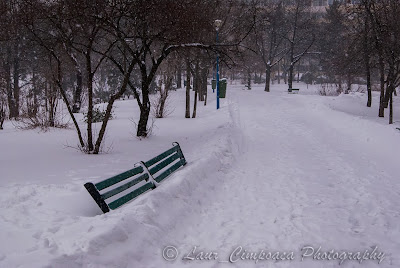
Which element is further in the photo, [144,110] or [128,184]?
[144,110]

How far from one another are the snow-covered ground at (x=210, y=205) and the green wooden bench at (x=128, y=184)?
7.7 inches

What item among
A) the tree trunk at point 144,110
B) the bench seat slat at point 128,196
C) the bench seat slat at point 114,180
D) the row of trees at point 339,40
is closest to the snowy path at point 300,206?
the bench seat slat at point 128,196

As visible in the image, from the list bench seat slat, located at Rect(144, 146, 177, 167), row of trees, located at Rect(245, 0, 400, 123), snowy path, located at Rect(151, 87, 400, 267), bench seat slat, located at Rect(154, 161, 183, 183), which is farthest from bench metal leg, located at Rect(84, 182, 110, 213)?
row of trees, located at Rect(245, 0, 400, 123)

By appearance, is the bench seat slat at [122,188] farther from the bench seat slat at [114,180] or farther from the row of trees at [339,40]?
the row of trees at [339,40]

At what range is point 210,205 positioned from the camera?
610cm

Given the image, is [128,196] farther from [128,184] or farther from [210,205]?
[210,205]

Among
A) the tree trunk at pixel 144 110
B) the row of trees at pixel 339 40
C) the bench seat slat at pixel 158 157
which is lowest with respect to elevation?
the bench seat slat at pixel 158 157

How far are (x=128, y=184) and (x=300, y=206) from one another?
3195 millimetres

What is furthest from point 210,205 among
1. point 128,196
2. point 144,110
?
point 144,110

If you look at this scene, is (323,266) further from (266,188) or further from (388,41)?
(388,41)

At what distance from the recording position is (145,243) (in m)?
4.33

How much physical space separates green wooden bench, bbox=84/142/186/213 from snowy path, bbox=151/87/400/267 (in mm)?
994

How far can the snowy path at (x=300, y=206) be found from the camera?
14.9 feet

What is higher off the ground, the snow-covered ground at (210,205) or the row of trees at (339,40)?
the row of trees at (339,40)
